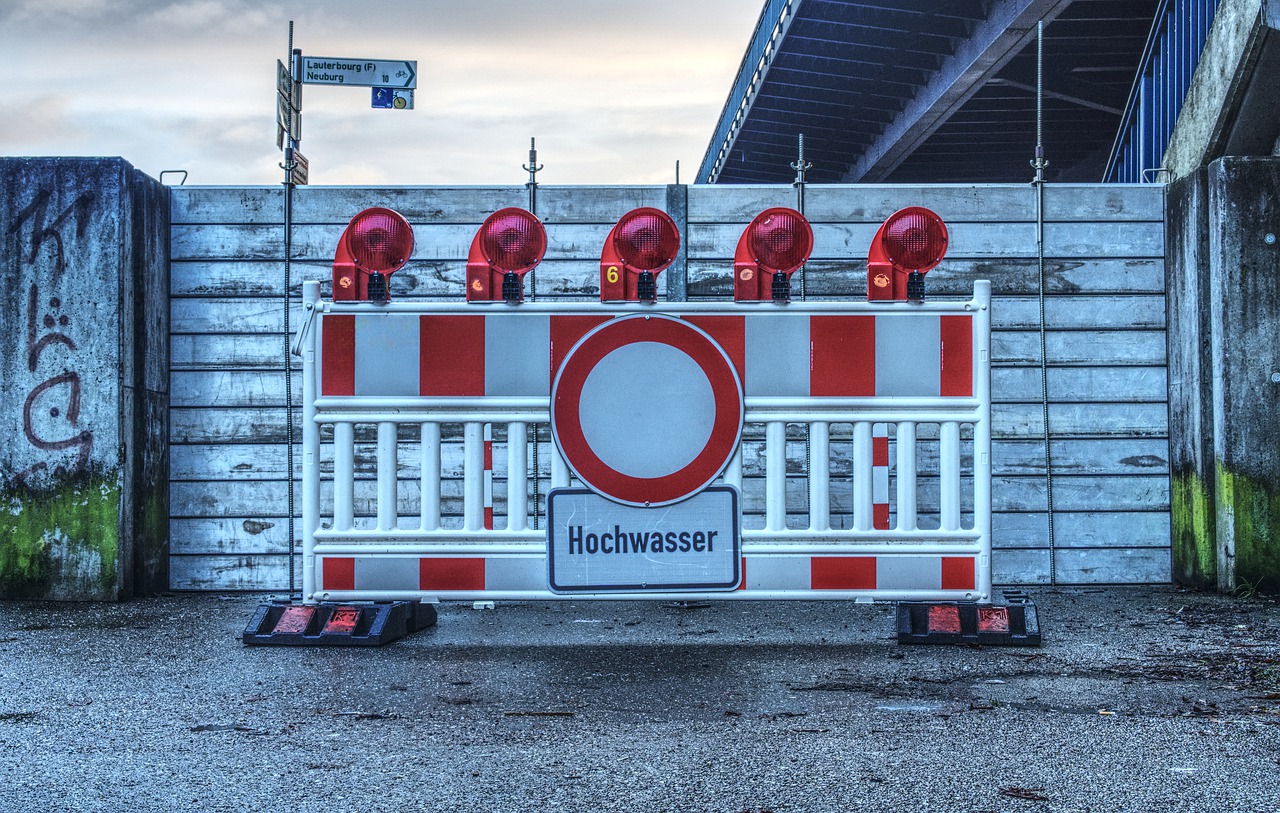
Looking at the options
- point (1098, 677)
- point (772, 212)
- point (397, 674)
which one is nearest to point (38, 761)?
point (397, 674)

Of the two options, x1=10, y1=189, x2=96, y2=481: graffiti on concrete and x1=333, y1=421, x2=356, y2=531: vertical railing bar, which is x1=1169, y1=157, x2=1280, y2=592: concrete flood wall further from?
x1=10, y1=189, x2=96, y2=481: graffiti on concrete

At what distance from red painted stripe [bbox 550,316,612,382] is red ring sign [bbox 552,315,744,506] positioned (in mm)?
41

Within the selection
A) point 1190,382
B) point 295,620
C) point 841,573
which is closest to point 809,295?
point 1190,382

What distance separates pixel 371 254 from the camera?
479 cm

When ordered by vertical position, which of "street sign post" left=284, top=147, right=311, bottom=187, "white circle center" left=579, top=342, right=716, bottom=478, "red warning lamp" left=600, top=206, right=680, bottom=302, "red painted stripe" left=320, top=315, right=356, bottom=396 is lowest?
"white circle center" left=579, top=342, right=716, bottom=478

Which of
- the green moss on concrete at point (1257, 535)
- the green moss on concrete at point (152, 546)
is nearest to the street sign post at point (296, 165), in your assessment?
the green moss on concrete at point (152, 546)

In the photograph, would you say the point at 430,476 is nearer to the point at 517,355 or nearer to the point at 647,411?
the point at 517,355

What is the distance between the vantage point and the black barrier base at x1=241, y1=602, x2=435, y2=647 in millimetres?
4820

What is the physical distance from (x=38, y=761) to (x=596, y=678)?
185 centimetres

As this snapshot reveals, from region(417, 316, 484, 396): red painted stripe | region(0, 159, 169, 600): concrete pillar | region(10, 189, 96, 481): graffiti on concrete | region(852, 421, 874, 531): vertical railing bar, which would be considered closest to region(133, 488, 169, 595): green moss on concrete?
region(0, 159, 169, 600): concrete pillar

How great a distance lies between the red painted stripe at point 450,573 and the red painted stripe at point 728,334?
1298 millimetres

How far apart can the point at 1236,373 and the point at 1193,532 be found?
987 millimetres

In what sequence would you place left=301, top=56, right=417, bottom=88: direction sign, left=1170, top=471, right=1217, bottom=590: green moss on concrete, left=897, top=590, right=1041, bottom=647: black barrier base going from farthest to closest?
left=301, top=56, right=417, bottom=88: direction sign → left=1170, top=471, right=1217, bottom=590: green moss on concrete → left=897, top=590, right=1041, bottom=647: black barrier base

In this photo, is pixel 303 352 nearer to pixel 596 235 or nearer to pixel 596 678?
pixel 596 678
